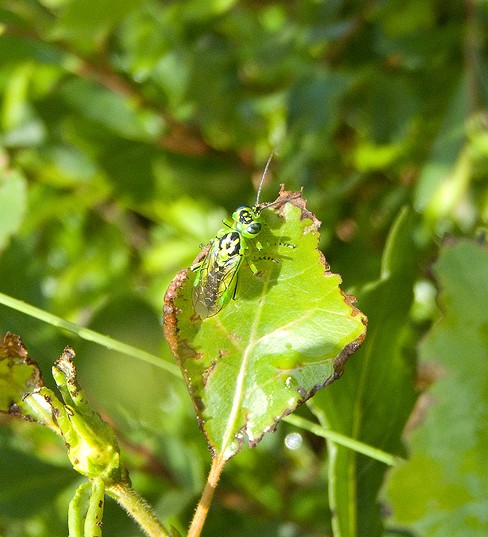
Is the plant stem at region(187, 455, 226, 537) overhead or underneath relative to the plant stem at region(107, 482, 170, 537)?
overhead

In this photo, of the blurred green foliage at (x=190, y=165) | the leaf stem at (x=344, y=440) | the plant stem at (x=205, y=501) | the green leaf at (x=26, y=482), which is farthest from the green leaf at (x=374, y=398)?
the green leaf at (x=26, y=482)

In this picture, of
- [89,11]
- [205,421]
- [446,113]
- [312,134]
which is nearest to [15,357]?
[205,421]

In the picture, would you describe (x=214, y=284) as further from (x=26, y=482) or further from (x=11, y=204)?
(x=26, y=482)

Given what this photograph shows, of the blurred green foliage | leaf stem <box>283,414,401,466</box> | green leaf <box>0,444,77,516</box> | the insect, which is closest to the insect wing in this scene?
the insect

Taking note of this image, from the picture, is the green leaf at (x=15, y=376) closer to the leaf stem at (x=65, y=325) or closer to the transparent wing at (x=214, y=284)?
the leaf stem at (x=65, y=325)

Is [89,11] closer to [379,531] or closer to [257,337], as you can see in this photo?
[257,337]

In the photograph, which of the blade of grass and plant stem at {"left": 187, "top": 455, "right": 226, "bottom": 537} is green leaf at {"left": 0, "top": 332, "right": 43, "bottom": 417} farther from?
plant stem at {"left": 187, "top": 455, "right": 226, "bottom": 537}
